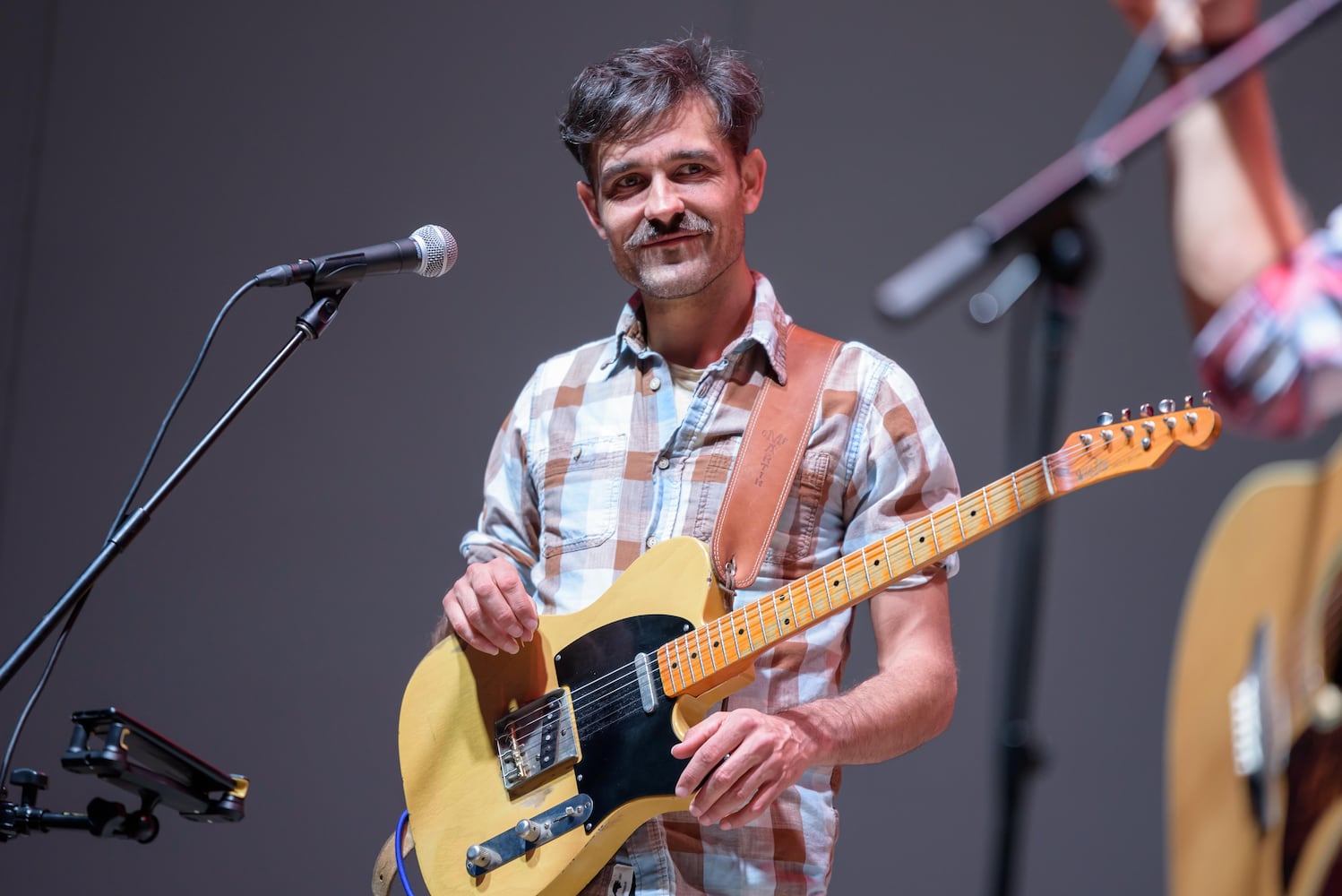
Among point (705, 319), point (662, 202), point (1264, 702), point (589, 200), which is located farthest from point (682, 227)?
point (1264, 702)

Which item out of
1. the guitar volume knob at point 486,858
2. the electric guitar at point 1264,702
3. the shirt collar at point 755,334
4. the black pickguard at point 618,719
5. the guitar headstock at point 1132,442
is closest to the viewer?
the electric guitar at point 1264,702

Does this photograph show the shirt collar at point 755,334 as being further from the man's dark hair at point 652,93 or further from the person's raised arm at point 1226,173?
the person's raised arm at point 1226,173

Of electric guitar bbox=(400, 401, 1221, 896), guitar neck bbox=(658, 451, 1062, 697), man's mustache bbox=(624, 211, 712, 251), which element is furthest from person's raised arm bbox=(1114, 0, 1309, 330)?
man's mustache bbox=(624, 211, 712, 251)

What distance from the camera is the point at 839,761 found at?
5.90 ft

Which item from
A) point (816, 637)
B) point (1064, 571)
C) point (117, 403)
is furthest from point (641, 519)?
point (117, 403)

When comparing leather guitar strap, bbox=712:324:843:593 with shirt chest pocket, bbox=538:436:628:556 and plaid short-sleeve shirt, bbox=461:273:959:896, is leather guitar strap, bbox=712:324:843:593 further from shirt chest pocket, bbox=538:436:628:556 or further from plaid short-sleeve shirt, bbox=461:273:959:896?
shirt chest pocket, bbox=538:436:628:556

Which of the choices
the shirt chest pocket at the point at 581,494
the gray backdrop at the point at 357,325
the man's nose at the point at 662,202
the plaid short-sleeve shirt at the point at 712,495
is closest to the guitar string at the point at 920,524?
the plaid short-sleeve shirt at the point at 712,495

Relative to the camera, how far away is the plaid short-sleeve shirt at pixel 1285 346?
1.02 meters

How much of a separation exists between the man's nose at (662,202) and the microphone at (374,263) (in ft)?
1.10

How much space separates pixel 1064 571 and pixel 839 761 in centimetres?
129

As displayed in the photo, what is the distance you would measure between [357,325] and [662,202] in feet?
5.04

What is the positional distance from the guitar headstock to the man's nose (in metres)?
0.78

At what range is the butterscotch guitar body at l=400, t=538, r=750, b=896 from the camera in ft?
5.83

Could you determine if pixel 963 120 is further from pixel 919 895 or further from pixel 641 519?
pixel 919 895
